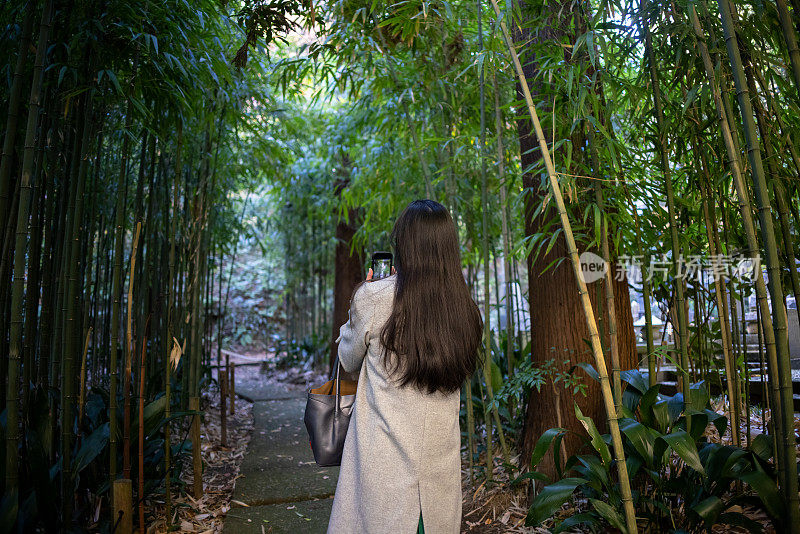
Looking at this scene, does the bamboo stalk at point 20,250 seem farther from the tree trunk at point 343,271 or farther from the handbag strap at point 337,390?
the tree trunk at point 343,271

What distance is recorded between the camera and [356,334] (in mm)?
1278

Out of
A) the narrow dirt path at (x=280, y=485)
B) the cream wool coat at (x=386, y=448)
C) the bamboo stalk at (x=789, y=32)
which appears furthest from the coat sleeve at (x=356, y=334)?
the bamboo stalk at (x=789, y=32)

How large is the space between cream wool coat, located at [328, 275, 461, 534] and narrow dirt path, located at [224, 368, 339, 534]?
37.9 inches

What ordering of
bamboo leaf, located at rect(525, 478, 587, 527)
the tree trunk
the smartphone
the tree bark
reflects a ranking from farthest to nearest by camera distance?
the tree trunk, the tree bark, bamboo leaf, located at rect(525, 478, 587, 527), the smartphone

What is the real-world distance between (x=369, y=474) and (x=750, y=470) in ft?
3.75

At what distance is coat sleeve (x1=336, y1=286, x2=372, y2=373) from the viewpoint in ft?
4.17

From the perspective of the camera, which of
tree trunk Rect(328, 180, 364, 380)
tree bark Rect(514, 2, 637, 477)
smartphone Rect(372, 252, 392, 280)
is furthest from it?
tree trunk Rect(328, 180, 364, 380)

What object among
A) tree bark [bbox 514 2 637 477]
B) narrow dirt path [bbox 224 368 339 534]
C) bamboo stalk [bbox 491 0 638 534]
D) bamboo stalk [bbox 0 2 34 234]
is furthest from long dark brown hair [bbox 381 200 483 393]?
narrow dirt path [bbox 224 368 339 534]

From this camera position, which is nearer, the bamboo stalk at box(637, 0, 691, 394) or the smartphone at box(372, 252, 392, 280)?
the smartphone at box(372, 252, 392, 280)

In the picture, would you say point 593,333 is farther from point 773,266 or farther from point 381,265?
point 381,265

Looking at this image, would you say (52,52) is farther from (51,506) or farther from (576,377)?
(576,377)

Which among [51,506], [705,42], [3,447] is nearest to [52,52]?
[3,447]

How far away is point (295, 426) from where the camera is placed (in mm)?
3633

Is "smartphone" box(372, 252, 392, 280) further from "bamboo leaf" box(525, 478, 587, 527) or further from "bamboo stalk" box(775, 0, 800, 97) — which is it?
"bamboo stalk" box(775, 0, 800, 97)
